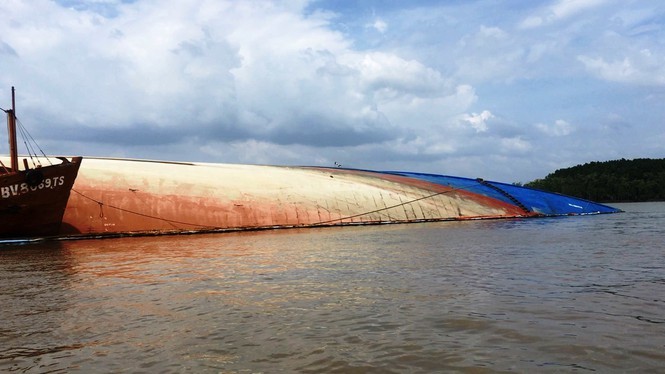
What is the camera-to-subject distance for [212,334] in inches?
237

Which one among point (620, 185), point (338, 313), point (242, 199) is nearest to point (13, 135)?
point (242, 199)

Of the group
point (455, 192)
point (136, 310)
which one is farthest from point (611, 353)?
point (455, 192)

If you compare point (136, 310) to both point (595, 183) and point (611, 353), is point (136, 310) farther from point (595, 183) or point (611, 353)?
point (595, 183)

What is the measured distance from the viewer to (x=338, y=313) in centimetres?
700

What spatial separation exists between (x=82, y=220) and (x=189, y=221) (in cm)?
431

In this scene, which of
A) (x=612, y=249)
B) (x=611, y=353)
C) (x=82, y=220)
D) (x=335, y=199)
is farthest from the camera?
(x=335, y=199)

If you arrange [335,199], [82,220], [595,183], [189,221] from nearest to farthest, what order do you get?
[82,220]
[189,221]
[335,199]
[595,183]

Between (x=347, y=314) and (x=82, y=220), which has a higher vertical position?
(x=82, y=220)

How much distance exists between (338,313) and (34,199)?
1689 centimetres

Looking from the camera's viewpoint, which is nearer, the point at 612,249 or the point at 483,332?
the point at 483,332

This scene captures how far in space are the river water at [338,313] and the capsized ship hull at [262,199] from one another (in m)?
8.41

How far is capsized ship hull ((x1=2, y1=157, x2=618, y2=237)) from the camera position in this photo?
21.9m


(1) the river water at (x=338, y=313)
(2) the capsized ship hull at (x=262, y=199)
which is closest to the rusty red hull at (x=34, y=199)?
(2) the capsized ship hull at (x=262, y=199)

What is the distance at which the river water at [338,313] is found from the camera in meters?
5.03
